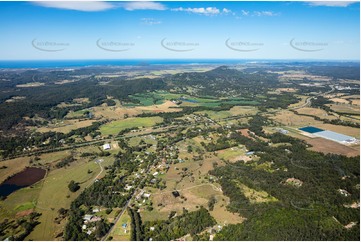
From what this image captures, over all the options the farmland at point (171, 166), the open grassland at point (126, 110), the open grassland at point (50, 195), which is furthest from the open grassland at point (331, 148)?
the open grassland at point (126, 110)

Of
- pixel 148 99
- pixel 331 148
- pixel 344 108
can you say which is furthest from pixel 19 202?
pixel 344 108

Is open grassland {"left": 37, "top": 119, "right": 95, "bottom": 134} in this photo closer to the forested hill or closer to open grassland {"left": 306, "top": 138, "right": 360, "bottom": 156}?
the forested hill

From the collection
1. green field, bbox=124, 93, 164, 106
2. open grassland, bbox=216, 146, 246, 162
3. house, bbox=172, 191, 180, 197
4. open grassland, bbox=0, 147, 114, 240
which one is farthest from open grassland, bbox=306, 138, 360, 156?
green field, bbox=124, 93, 164, 106

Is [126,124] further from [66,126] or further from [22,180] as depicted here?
[22,180]

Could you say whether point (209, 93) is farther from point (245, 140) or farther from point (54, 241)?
point (54, 241)

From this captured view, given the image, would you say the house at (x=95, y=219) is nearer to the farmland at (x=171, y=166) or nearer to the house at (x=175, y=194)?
the farmland at (x=171, y=166)

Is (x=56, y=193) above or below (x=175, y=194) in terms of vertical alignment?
below
